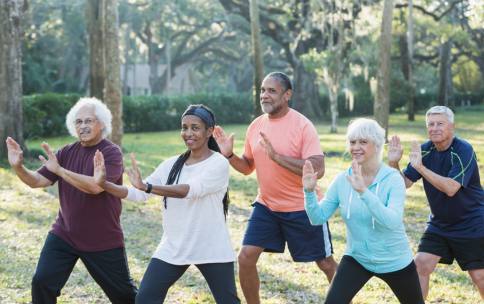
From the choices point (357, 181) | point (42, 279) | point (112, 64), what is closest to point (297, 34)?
point (112, 64)

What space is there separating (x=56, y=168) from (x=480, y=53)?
55630mm

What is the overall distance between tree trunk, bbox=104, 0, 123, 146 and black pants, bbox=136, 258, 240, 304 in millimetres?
14339

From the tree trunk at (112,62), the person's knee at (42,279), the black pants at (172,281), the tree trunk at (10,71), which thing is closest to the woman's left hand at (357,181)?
the black pants at (172,281)

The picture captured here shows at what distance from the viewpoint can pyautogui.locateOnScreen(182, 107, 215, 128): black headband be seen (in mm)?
5211

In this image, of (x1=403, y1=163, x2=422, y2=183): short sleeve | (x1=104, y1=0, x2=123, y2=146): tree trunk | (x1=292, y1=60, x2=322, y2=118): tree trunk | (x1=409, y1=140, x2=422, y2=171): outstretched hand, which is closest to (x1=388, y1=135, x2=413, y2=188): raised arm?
(x1=409, y1=140, x2=422, y2=171): outstretched hand

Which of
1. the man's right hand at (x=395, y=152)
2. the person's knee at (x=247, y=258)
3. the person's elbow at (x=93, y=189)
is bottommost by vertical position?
the person's knee at (x=247, y=258)

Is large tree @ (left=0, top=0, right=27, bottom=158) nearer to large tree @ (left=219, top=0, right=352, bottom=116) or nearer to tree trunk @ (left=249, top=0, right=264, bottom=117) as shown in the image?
tree trunk @ (left=249, top=0, right=264, bottom=117)

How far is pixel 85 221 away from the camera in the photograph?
543cm

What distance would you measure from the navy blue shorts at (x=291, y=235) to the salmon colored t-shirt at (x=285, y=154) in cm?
7

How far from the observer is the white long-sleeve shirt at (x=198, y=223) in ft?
16.6

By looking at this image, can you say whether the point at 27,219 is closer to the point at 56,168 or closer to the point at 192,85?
the point at 56,168

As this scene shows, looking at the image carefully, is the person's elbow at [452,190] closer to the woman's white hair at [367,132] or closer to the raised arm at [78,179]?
the woman's white hair at [367,132]

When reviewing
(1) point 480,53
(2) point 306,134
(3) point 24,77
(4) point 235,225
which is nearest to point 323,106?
(1) point 480,53

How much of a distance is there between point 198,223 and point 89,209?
2.80ft
